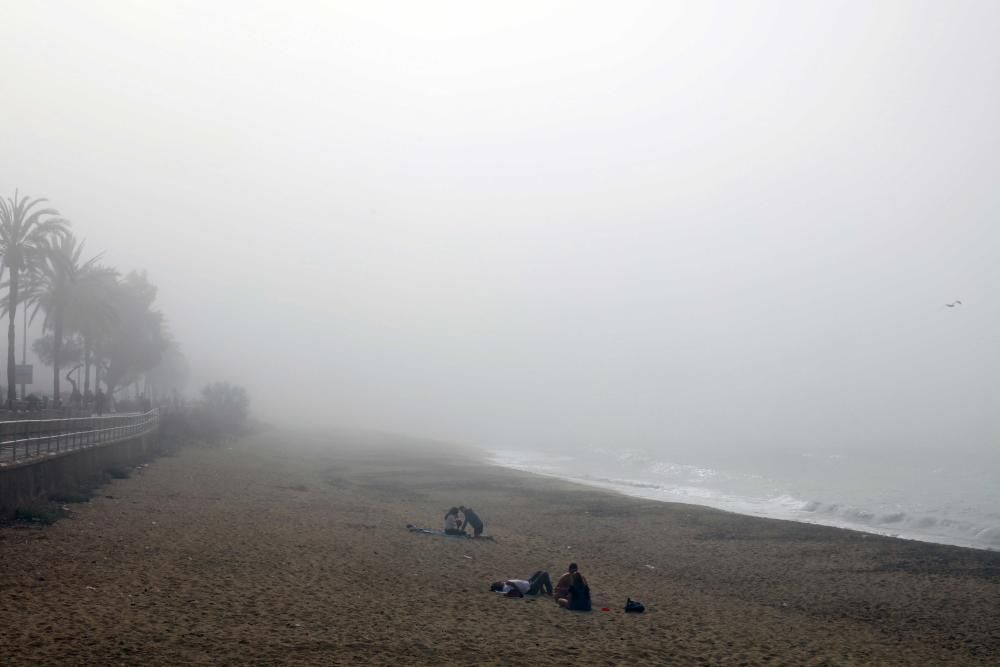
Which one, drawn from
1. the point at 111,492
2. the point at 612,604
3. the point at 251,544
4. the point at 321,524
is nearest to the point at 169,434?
the point at 111,492

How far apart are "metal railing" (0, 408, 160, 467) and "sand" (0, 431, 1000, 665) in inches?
70.6

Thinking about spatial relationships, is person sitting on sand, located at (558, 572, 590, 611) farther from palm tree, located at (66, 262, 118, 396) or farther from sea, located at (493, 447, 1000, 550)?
palm tree, located at (66, 262, 118, 396)

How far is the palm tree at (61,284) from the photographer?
48.0 meters

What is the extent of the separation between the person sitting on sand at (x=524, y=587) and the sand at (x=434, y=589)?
Result: 1.25 ft

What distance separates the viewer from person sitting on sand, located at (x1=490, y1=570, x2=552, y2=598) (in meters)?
14.4

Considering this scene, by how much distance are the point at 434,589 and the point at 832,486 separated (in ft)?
164

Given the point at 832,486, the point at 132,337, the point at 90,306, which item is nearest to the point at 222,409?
the point at 132,337

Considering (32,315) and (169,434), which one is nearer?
(169,434)

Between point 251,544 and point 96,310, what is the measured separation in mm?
42199

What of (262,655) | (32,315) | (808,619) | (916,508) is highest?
(32,315)

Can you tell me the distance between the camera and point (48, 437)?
20156 millimetres

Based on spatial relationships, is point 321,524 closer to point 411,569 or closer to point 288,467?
point 411,569

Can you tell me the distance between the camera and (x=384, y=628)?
1131 centimetres

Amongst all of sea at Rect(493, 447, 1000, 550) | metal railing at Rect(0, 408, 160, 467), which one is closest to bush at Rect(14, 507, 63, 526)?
metal railing at Rect(0, 408, 160, 467)
